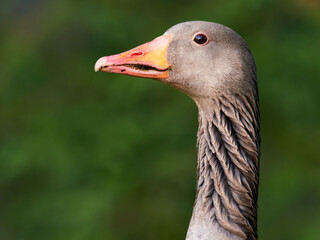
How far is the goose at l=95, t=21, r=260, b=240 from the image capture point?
3.83 m

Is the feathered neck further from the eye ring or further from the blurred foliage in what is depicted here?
the blurred foliage

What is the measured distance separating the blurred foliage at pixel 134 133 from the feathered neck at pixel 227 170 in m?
3.50

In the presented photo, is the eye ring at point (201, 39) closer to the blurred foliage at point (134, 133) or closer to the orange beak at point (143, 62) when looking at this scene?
the orange beak at point (143, 62)

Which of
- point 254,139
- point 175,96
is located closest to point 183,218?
point 175,96

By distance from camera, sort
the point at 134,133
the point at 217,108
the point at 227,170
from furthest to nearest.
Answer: the point at 134,133
the point at 217,108
the point at 227,170

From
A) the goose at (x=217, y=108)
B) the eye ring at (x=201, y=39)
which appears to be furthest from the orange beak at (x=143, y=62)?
the eye ring at (x=201, y=39)

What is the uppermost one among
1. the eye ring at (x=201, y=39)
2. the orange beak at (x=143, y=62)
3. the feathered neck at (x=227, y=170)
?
the eye ring at (x=201, y=39)

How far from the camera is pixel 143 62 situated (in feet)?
13.5

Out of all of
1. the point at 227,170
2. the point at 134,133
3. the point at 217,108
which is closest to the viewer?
the point at 227,170

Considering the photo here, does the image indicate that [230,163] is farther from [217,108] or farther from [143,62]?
[143,62]

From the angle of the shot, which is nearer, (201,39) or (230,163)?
(230,163)

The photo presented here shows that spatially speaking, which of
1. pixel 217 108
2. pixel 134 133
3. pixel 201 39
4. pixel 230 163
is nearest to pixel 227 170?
pixel 230 163

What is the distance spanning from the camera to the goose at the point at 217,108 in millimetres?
3834

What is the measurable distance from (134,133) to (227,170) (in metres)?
4.27
